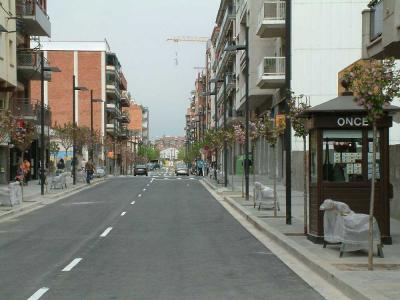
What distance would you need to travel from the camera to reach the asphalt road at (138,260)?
934 centimetres

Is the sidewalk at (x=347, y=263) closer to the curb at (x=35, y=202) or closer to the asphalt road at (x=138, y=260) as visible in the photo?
the asphalt road at (x=138, y=260)

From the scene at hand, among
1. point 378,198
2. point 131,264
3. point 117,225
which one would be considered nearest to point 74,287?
point 131,264

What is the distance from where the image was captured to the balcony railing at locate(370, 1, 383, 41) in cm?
1666

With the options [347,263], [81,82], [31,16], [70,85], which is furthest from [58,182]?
[81,82]

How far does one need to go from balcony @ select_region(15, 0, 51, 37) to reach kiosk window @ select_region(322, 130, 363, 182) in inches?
1420

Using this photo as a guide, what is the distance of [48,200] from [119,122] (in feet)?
283

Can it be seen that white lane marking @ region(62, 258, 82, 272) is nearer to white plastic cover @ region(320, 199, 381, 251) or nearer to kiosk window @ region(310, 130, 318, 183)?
white plastic cover @ region(320, 199, 381, 251)

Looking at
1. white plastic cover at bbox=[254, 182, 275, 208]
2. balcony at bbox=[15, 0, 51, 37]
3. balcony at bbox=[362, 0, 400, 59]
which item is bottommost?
white plastic cover at bbox=[254, 182, 275, 208]

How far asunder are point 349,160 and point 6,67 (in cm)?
3337

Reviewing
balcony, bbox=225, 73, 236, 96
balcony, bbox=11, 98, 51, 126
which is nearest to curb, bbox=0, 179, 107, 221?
balcony, bbox=11, 98, 51, 126

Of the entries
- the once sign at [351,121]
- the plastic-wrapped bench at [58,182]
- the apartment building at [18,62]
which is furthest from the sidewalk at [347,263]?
the apartment building at [18,62]

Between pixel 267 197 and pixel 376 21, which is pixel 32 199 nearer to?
pixel 267 197

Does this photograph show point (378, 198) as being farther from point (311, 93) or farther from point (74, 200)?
point (311, 93)

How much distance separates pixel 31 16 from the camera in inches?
1865
